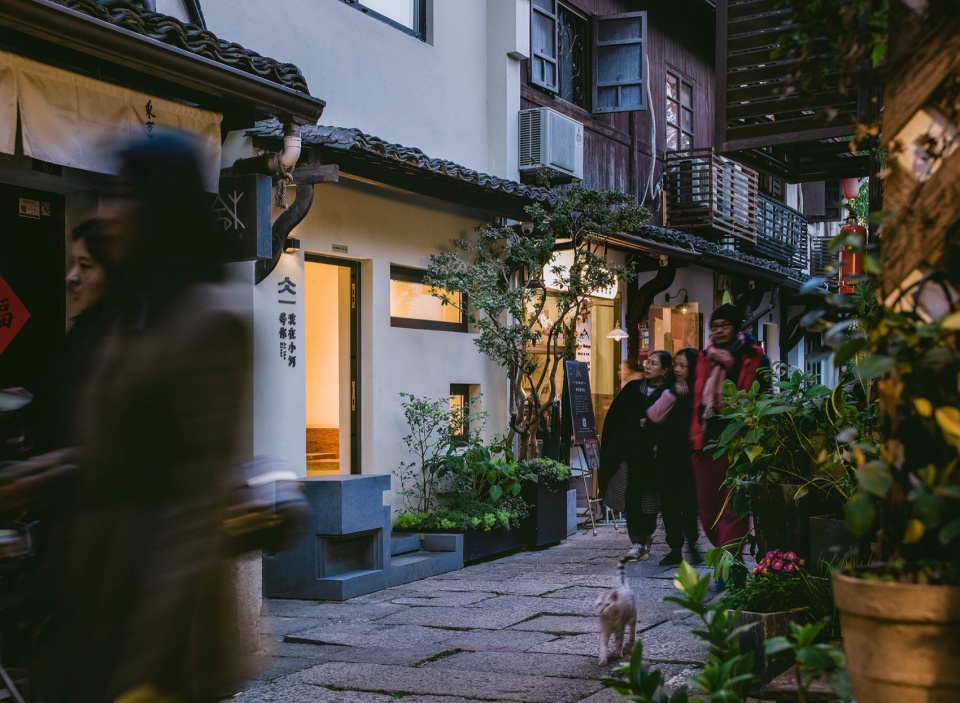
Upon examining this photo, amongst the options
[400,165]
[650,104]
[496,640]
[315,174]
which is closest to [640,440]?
[400,165]

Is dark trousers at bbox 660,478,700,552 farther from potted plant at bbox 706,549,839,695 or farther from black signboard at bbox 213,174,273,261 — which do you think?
potted plant at bbox 706,549,839,695

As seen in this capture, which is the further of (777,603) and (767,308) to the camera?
(767,308)

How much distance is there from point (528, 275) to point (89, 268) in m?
9.27

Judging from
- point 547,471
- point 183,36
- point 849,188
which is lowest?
point 547,471

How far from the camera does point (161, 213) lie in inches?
107

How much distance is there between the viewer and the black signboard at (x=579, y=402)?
1259cm

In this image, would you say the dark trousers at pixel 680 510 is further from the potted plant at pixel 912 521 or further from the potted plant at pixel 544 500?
the potted plant at pixel 912 521

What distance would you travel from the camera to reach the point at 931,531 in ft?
7.22

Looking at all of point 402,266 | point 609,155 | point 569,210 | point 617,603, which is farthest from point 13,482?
point 609,155

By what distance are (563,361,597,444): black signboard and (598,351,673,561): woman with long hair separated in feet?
8.67

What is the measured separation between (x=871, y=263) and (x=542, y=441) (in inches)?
413

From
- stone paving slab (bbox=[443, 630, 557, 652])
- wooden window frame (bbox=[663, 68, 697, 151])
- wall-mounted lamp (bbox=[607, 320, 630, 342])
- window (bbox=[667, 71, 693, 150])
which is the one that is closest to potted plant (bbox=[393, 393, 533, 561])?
stone paving slab (bbox=[443, 630, 557, 652])

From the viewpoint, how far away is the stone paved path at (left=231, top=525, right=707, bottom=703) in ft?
18.8

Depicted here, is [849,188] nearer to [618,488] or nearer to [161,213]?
[618,488]
